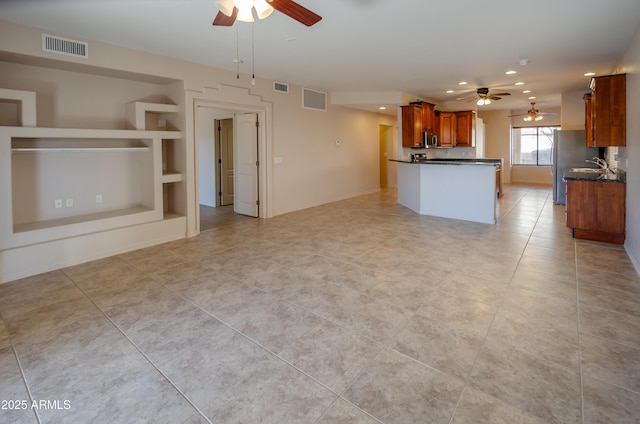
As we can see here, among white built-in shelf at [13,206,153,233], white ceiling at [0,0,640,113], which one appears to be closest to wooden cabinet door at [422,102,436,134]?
white ceiling at [0,0,640,113]

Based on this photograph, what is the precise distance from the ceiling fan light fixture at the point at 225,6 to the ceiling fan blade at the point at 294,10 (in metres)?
0.29

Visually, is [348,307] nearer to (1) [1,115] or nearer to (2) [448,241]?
(2) [448,241]

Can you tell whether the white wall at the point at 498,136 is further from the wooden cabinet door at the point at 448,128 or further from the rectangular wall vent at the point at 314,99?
the rectangular wall vent at the point at 314,99

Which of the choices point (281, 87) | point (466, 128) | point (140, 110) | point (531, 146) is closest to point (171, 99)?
point (140, 110)

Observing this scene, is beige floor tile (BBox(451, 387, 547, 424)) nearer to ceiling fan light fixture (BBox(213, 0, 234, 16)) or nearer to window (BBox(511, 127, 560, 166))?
ceiling fan light fixture (BBox(213, 0, 234, 16))

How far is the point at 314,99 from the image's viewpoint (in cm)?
763

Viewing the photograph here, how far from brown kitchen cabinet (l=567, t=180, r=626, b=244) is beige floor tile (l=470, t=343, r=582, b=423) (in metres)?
3.67

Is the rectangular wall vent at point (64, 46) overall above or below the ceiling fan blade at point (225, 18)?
above

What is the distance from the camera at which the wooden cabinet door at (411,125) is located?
8.07m

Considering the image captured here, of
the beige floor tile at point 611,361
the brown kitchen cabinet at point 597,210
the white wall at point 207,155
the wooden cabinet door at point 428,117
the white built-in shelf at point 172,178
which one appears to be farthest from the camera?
the wooden cabinet door at point 428,117

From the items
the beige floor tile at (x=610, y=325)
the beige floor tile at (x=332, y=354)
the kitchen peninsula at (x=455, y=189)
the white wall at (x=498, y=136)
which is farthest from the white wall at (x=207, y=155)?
the white wall at (x=498, y=136)

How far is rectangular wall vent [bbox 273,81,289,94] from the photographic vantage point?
6633 mm

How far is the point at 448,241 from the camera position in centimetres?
492

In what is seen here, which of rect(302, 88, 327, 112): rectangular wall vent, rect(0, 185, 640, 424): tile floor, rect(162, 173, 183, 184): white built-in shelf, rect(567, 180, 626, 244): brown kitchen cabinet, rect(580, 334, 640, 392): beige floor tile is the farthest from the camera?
rect(302, 88, 327, 112): rectangular wall vent
